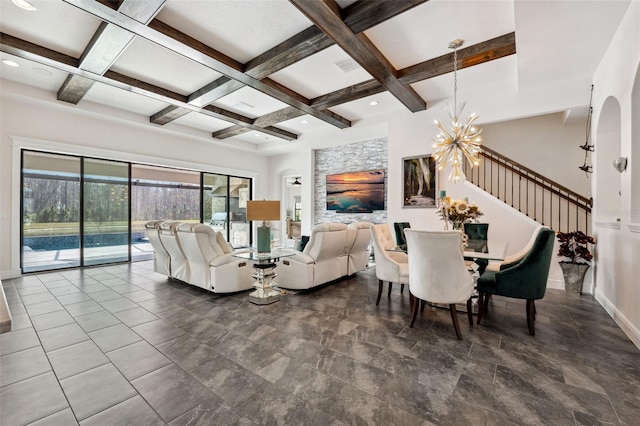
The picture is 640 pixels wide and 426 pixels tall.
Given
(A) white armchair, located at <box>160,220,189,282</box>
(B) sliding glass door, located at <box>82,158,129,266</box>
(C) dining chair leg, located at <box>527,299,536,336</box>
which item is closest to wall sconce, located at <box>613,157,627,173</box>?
(C) dining chair leg, located at <box>527,299,536,336</box>

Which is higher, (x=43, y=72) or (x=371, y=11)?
(x=43, y=72)

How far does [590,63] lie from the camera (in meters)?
3.70

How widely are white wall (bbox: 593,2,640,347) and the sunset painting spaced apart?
13.2 ft

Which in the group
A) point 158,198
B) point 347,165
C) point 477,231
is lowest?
point 477,231

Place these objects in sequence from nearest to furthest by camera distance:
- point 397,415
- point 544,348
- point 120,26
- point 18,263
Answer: point 397,415 < point 544,348 < point 120,26 < point 18,263

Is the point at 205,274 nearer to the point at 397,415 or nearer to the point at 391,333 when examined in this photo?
the point at 391,333

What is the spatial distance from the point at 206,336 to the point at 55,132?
565cm

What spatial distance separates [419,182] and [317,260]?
9.42 feet

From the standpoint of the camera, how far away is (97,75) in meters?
4.11

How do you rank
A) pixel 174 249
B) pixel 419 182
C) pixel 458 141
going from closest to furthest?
pixel 458 141
pixel 174 249
pixel 419 182

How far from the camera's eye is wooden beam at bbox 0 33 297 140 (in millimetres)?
3447

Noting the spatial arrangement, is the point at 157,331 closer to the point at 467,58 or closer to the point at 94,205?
the point at 94,205

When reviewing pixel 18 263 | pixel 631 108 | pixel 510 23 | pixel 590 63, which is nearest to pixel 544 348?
pixel 631 108

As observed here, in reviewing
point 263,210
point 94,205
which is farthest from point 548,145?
point 94,205
